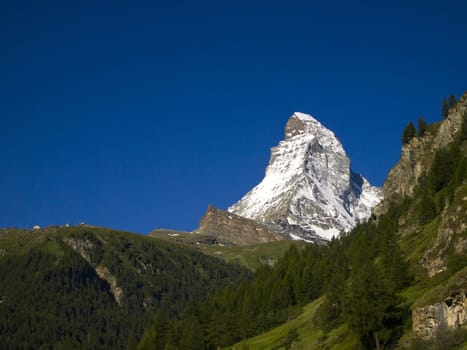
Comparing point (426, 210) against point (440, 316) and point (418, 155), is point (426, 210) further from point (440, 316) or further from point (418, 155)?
point (440, 316)

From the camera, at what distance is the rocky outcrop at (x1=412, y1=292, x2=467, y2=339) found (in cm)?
6241

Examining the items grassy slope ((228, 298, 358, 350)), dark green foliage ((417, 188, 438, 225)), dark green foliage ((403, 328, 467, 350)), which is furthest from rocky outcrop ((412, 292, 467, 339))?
dark green foliage ((417, 188, 438, 225))

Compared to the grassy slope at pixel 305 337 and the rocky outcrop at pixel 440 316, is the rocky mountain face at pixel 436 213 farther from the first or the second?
the grassy slope at pixel 305 337

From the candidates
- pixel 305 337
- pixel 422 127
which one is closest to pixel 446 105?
pixel 422 127

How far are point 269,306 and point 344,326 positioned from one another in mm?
62330

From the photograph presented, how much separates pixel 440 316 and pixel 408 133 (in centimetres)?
13143

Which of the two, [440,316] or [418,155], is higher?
[418,155]

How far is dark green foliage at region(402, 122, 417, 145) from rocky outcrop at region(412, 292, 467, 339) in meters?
126

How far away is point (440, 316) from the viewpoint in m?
64.7

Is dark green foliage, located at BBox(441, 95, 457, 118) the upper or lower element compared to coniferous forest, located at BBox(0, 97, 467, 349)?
upper

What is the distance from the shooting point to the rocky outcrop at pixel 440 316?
62406 millimetres

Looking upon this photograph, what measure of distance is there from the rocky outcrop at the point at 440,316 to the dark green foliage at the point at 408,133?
413 ft

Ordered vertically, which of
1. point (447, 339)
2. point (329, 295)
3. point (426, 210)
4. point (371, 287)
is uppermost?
point (426, 210)

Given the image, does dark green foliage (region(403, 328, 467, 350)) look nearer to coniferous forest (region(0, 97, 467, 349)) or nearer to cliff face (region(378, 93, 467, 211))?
coniferous forest (region(0, 97, 467, 349))
